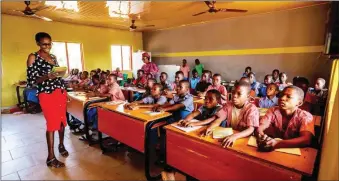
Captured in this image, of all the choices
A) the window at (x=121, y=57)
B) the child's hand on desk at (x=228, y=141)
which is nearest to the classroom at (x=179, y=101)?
the child's hand on desk at (x=228, y=141)

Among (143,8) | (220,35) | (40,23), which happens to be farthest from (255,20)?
(40,23)

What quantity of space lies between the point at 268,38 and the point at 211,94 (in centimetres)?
491

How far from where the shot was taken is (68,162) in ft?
8.68

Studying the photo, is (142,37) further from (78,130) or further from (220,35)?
(78,130)

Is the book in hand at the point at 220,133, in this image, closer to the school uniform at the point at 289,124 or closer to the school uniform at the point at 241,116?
Answer: the school uniform at the point at 241,116

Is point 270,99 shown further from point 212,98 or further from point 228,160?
point 228,160

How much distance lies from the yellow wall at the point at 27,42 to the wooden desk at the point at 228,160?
20.5 ft

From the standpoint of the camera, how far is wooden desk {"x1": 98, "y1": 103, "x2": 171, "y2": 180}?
86.6 inches

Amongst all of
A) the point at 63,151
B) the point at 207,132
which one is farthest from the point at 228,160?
the point at 63,151

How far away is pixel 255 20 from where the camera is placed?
6.20m

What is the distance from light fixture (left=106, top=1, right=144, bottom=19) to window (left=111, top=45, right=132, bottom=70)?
122 inches

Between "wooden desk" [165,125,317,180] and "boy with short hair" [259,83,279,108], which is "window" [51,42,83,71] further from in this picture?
"boy with short hair" [259,83,279,108]

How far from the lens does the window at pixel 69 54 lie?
23.3 ft

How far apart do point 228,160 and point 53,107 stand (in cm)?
214
